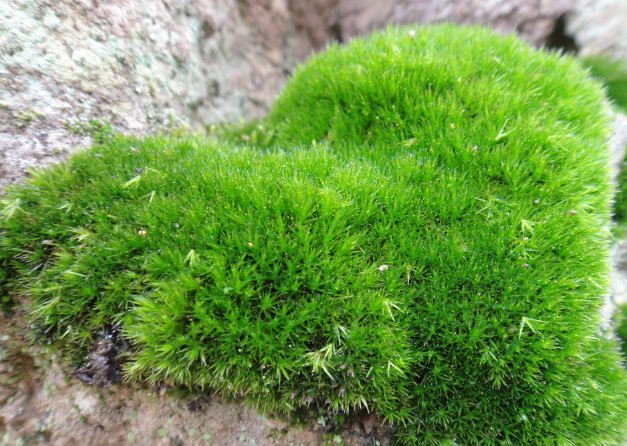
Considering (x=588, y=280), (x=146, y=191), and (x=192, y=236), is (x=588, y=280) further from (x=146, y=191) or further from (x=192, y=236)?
(x=146, y=191)

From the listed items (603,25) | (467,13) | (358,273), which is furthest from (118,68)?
(603,25)

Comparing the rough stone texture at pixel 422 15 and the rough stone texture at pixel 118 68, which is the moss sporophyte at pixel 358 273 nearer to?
the rough stone texture at pixel 118 68

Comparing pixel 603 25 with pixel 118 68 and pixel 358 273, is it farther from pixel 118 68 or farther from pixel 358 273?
pixel 118 68

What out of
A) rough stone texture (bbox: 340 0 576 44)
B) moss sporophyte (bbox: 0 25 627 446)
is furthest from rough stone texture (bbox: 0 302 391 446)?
rough stone texture (bbox: 340 0 576 44)

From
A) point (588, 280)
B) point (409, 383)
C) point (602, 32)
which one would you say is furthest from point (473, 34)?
point (409, 383)

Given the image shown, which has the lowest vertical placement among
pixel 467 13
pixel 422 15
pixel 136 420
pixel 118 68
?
pixel 136 420

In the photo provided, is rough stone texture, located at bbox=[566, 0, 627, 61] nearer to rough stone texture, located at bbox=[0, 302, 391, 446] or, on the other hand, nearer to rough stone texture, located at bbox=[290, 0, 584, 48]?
rough stone texture, located at bbox=[290, 0, 584, 48]
